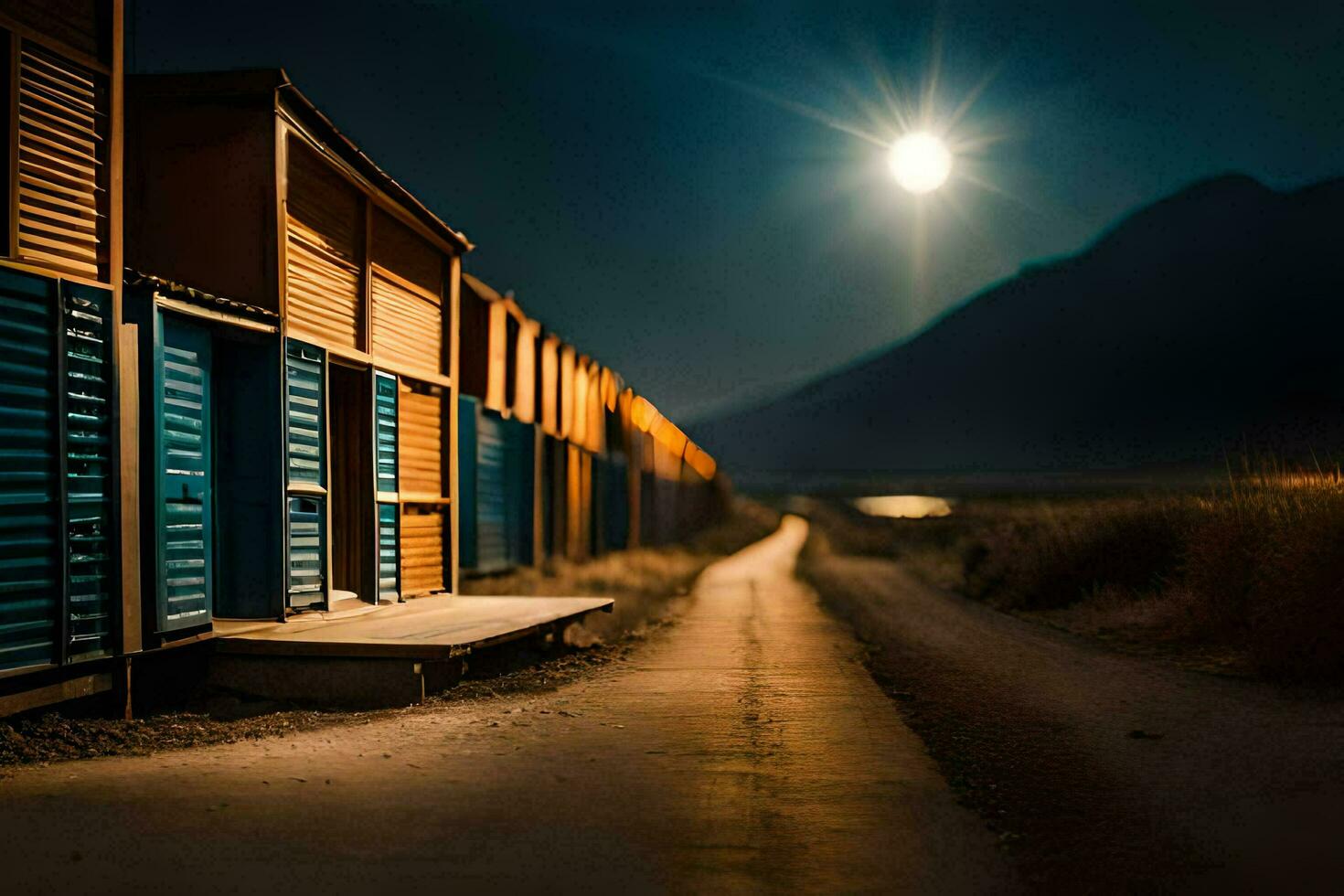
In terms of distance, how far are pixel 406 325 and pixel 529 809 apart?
28.0ft

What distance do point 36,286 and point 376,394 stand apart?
4.94 m

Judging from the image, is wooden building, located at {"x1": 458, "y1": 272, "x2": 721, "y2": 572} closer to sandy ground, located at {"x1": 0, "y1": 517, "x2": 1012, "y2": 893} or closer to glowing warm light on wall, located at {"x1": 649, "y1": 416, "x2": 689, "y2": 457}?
glowing warm light on wall, located at {"x1": 649, "y1": 416, "x2": 689, "y2": 457}

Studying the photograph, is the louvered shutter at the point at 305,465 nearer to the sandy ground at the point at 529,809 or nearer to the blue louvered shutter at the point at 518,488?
the sandy ground at the point at 529,809

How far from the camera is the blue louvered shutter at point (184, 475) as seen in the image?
801 cm

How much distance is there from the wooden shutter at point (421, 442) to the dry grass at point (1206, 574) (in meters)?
8.18

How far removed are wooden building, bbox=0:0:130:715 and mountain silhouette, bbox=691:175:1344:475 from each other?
323ft

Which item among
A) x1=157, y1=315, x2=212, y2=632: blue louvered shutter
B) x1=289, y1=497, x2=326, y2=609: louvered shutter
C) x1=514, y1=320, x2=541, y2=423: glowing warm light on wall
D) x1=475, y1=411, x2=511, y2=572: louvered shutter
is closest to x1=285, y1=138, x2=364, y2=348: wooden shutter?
x1=157, y1=315, x2=212, y2=632: blue louvered shutter

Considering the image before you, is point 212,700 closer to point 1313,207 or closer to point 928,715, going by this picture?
point 928,715

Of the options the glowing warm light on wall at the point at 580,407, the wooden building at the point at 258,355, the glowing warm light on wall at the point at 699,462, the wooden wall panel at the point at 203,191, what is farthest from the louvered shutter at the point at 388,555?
the glowing warm light on wall at the point at 699,462

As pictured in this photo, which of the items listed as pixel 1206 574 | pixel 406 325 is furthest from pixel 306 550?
pixel 1206 574

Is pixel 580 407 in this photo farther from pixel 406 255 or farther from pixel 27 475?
pixel 27 475

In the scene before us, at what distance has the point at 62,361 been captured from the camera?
275 inches

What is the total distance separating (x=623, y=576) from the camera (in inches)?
824

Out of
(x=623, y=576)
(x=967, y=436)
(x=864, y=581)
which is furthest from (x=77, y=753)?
(x=967, y=436)
